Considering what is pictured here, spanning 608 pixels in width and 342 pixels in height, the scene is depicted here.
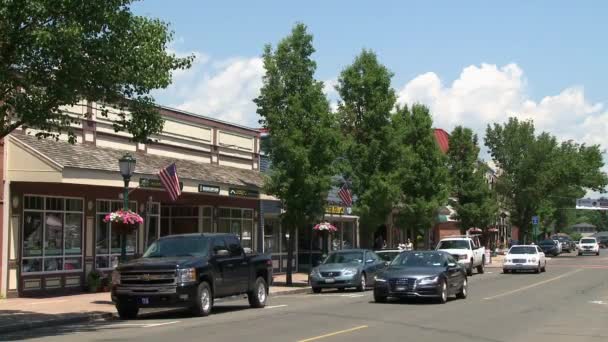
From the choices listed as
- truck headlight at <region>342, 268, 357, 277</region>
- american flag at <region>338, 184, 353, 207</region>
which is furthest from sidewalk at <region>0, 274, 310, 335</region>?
american flag at <region>338, 184, 353, 207</region>

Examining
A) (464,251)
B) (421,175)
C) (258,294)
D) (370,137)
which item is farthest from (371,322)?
(421,175)

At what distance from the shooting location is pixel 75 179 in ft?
75.2

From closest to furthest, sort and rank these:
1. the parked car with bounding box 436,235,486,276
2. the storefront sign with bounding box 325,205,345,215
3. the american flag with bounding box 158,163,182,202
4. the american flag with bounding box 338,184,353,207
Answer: the american flag with bounding box 158,163,182,202
the american flag with bounding box 338,184,353,207
the parked car with bounding box 436,235,486,276
the storefront sign with bounding box 325,205,345,215

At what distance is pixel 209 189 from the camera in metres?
29.0

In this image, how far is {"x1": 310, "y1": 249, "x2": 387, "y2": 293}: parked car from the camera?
90.4 ft

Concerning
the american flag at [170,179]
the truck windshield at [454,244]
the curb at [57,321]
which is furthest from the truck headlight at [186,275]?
the truck windshield at [454,244]

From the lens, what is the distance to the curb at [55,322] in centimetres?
1644

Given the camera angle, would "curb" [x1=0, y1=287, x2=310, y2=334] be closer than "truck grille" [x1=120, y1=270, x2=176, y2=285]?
Yes

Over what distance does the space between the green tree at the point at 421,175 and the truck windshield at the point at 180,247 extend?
24493mm

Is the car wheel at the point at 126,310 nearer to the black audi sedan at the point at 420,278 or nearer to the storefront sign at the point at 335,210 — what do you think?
the black audi sedan at the point at 420,278

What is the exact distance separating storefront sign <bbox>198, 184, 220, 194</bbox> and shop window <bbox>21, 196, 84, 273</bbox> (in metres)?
4.38

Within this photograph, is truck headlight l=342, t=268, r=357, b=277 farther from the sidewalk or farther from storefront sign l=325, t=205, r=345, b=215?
storefront sign l=325, t=205, r=345, b=215

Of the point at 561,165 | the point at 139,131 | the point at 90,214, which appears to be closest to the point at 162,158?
the point at 90,214

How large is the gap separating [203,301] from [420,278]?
6.18m
